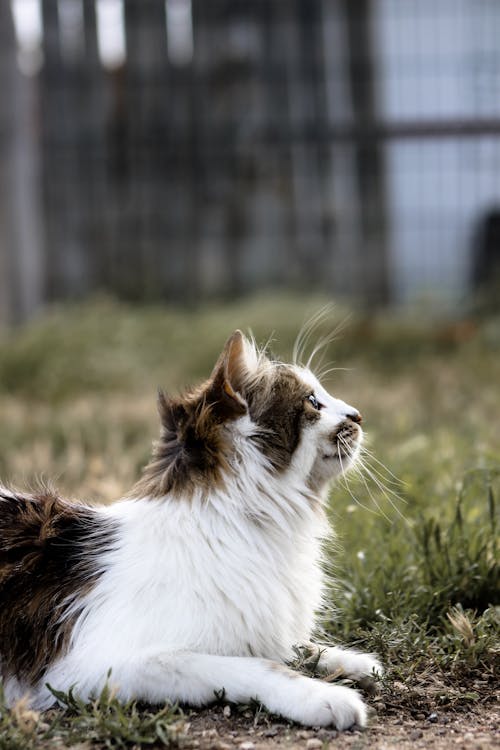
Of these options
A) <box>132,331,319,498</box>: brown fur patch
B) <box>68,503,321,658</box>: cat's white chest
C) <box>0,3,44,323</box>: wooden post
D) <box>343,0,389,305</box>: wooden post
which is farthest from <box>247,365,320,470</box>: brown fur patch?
<box>343,0,389,305</box>: wooden post

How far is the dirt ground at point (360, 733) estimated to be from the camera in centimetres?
240

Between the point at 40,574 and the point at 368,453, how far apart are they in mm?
1047

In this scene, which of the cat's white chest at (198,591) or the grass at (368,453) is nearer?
the cat's white chest at (198,591)

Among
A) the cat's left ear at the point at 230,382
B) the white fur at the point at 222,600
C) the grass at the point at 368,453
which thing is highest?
the cat's left ear at the point at 230,382

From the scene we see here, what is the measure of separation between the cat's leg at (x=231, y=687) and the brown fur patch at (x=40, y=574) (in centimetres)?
27

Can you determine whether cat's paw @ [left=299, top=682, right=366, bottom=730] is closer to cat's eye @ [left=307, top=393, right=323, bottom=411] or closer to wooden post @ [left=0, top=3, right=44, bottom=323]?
cat's eye @ [left=307, top=393, right=323, bottom=411]

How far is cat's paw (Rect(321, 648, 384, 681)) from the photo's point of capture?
2.79 metres

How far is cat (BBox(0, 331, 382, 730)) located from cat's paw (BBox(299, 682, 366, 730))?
2cm

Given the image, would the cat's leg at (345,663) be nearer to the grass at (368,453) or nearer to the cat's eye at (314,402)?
the grass at (368,453)

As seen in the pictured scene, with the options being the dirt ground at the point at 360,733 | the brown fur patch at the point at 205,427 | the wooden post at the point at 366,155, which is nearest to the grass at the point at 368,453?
the dirt ground at the point at 360,733

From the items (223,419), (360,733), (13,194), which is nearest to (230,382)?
(223,419)

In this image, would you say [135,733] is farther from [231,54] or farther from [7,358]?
[231,54]

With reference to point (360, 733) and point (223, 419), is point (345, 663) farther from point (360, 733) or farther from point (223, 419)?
point (223, 419)

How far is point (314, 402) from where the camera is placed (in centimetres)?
288
